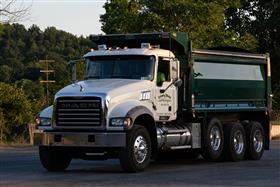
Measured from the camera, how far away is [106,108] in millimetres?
14867

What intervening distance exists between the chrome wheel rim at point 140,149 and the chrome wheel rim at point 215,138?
3.37 meters

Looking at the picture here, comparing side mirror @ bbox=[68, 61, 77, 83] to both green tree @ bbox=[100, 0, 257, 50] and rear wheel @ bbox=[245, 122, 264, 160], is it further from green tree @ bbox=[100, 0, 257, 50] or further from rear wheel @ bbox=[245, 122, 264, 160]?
green tree @ bbox=[100, 0, 257, 50]

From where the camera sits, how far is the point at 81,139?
1480 cm

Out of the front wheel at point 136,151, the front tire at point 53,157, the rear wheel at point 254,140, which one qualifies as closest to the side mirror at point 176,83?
the front wheel at point 136,151

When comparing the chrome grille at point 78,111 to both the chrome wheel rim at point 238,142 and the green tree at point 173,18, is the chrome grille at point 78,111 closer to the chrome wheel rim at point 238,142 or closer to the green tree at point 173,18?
→ the chrome wheel rim at point 238,142

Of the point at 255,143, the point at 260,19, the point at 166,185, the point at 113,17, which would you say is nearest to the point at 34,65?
the point at 260,19

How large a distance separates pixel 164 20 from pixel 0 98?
9465 millimetres

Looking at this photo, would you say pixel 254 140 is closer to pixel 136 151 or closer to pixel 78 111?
pixel 136 151

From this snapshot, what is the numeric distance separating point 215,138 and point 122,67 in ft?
12.1

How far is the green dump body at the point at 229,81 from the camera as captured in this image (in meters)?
18.1

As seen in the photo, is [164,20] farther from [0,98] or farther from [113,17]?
[0,98]

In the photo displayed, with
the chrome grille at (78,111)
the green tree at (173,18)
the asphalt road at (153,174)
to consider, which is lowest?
the asphalt road at (153,174)

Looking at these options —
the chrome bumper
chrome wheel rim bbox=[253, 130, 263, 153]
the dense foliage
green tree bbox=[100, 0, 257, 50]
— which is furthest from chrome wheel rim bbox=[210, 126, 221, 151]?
green tree bbox=[100, 0, 257, 50]

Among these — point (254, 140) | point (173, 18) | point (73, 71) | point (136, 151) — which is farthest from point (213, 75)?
point (173, 18)
